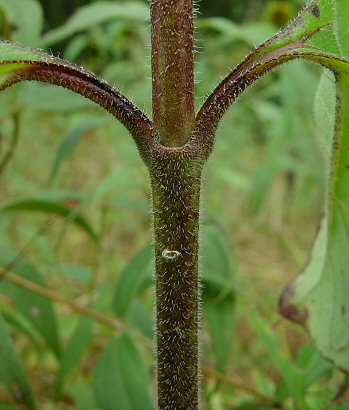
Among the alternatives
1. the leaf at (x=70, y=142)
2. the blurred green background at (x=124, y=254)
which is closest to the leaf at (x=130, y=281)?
the blurred green background at (x=124, y=254)

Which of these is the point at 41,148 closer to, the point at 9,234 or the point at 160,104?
the point at 9,234

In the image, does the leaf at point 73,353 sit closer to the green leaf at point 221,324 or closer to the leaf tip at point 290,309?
the green leaf at point 221,324

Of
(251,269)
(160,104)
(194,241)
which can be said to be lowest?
(251,269)

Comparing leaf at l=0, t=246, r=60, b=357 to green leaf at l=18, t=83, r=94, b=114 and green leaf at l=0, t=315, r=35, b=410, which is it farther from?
green leaf at l=18, t=83, r=94, b=114

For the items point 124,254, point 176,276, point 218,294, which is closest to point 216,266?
point 218,294

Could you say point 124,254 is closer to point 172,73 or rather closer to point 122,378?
point 122,378

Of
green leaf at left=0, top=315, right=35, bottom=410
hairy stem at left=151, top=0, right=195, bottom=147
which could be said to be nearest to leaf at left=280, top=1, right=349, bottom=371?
hairy stem at left=151, top=0, right=195, bottom=147

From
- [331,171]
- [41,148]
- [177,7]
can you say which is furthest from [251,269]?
[177,7]
